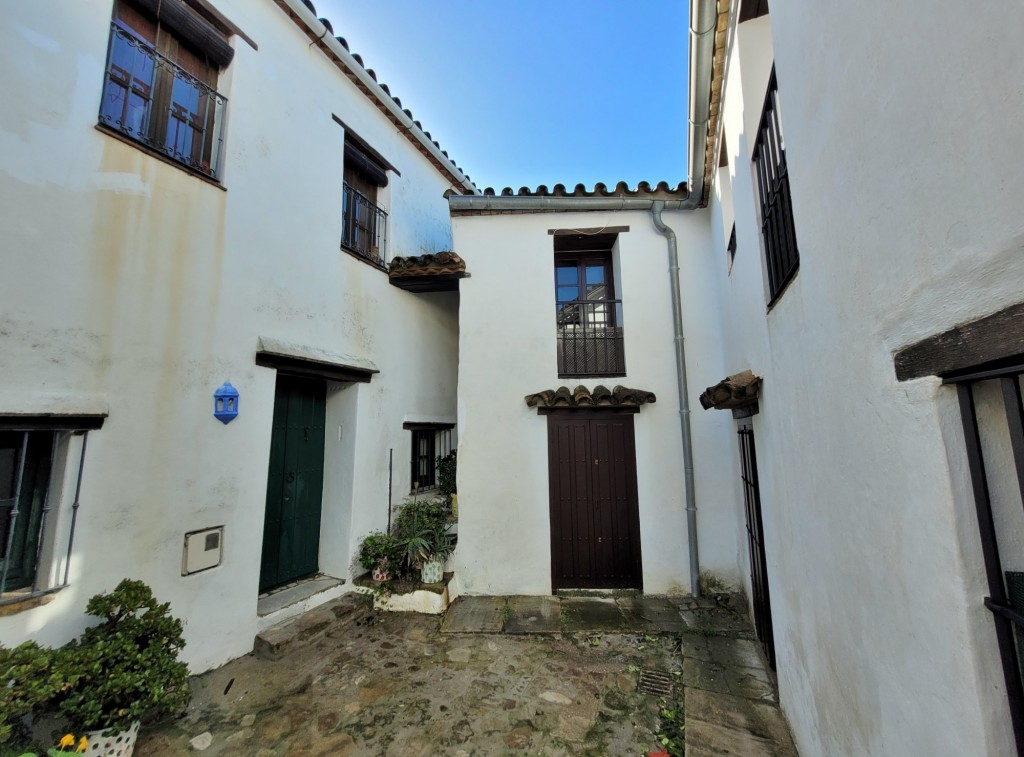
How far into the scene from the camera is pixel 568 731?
3.25 meters

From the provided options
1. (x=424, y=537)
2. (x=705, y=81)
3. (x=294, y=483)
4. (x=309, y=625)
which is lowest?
(x=309, y=625)

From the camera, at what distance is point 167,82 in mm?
4078

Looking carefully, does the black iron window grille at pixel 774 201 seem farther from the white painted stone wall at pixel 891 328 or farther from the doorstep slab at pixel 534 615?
the doorstep slab at pixel 534 615

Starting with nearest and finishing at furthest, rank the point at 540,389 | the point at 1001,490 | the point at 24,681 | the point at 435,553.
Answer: the point at 1001,490 < the point at 24,681 < the point at 435,553 < the point at 540,389

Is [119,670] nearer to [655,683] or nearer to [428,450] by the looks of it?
[655,683]

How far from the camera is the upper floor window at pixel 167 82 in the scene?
3.69 meters

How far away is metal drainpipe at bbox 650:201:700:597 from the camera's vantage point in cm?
544

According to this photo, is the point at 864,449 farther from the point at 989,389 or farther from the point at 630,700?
A: the point at 630,700

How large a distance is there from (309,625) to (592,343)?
499 cm

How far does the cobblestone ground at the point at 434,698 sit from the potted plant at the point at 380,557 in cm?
71

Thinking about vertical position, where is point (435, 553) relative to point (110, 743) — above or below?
above

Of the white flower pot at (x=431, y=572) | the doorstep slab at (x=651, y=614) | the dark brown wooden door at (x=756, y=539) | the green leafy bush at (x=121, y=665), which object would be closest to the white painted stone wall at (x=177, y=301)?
the green leafy bush at (x=121, y=665)

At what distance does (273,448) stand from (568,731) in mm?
4173

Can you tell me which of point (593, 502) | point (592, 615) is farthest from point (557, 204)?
point (592, 615)
